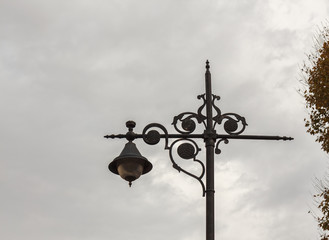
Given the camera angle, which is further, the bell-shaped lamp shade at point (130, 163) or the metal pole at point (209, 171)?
the bell-shaped lamp shade at point (130, 163)

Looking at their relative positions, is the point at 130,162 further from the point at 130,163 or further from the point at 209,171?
the point at 209,171

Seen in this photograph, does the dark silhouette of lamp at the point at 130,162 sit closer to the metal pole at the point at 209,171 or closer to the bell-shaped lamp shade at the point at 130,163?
the bell-shaped lamp shade at the point at 130,163

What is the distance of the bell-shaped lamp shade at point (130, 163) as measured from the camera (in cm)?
1002

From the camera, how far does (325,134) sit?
22.0m

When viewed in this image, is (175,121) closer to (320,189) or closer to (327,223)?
(327,223)

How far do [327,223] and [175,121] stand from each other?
40.1 feet

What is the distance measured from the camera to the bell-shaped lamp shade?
10.0m

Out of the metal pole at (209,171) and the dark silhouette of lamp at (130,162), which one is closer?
the metal pole at (209,171)

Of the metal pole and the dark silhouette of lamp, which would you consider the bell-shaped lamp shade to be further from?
the metal pole

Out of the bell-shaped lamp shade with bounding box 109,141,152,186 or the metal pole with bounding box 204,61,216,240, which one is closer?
Result: the metal pole with bounding box 204,61,216,240

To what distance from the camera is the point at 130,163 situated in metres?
10.0

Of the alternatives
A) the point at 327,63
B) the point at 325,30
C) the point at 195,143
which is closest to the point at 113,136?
the point at 195,143

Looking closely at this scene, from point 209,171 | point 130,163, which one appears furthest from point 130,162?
point 209,171

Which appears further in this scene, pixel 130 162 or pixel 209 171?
pixel 130 162
